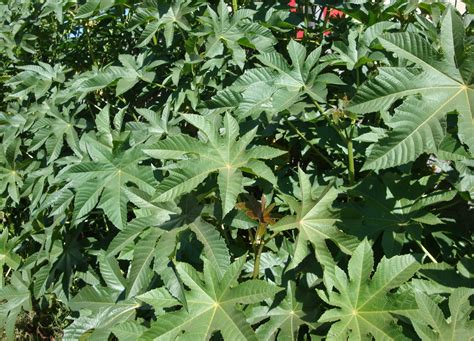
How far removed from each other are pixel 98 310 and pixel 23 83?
1.39m

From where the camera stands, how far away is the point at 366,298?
5.83ft

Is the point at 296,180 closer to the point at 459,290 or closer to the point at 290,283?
the point at 290,283

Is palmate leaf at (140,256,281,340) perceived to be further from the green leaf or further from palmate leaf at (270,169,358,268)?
palmate leaf at (270,169,358,268)

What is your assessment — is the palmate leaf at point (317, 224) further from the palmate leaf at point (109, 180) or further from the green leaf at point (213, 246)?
the palmate leaf at point (109, 180)

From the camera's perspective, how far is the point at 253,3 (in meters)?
2.75

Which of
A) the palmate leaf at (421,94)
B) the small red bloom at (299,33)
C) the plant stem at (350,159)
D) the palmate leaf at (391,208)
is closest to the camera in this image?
the palmate leaf at (421,94)

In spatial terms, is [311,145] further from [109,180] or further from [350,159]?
[109,180]

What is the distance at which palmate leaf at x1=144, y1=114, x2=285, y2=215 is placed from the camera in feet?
6.10

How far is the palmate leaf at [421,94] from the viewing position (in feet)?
5.32

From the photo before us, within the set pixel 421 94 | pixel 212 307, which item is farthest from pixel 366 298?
pixel 421 94

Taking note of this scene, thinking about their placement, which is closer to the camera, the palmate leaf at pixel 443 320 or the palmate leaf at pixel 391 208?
the palmate leaf at pixel 443 320

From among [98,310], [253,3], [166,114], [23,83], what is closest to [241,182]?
[166,114]

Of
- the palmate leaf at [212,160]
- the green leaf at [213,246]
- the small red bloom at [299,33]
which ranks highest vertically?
the small red bloom at [299,33]

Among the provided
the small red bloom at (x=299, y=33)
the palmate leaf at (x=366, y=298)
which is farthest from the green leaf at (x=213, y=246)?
the small red bloom at (x=299, y=33)
